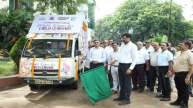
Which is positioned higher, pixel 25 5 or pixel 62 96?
pixel 25 5

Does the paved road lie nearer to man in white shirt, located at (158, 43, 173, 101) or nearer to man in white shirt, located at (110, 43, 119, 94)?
man in white shirt, located at (158, 43, 173, 101)

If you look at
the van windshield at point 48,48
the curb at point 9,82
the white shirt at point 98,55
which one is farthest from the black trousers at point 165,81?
the curb at point 9,82

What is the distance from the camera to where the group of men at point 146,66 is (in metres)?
10.7

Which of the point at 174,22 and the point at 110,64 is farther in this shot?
the point at 174,22

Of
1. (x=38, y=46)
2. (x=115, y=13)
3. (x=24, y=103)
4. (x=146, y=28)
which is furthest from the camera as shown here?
(x=115, y=13)

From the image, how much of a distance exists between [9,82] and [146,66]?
4995mm

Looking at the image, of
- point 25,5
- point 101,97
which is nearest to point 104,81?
point 101,97

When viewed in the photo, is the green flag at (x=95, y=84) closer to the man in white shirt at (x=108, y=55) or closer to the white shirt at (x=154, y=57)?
the man in white shirt at (x=108, y=55)

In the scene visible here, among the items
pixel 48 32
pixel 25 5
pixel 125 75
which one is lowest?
pixel 125 75

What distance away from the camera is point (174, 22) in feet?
196

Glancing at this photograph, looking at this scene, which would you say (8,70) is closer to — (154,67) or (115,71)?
(115,71)

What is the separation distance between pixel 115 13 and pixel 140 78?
184ft

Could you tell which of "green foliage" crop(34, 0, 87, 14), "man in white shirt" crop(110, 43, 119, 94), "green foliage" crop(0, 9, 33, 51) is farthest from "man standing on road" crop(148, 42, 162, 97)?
"green foliage" crop(34, 0, 87, 14)

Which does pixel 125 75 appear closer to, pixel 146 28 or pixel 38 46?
pixel 38 46
